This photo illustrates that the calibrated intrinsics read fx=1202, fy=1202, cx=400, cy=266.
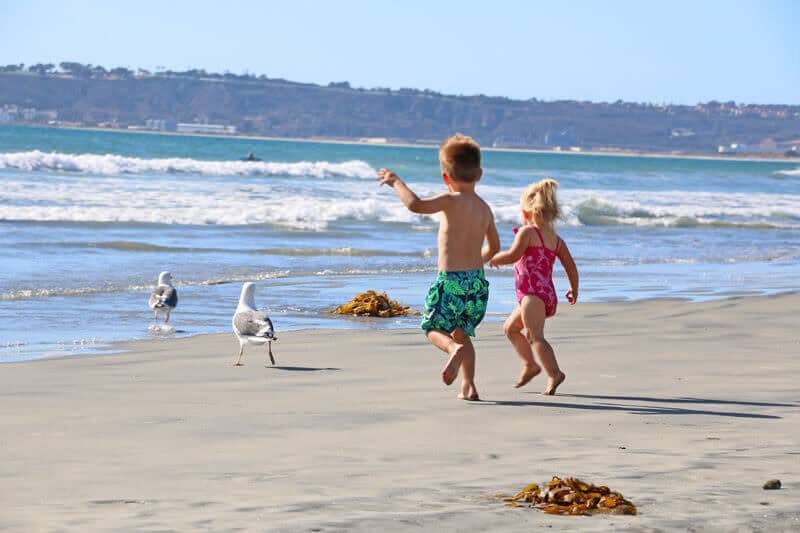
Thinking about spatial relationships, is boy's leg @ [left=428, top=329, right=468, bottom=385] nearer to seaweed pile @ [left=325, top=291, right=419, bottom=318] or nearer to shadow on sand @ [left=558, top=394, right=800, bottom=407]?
shadow on sand @ [left=558, top=394, right=800, bottom=407]

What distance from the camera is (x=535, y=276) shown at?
6383 mm

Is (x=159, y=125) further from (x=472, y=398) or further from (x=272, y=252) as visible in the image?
(x=472, y=398)

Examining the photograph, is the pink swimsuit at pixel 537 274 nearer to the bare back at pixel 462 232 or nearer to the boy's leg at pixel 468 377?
the bare back at pixel 462 232

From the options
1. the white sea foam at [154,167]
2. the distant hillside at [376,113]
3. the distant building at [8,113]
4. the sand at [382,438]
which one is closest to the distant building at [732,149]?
the distant hillside at [376,113]

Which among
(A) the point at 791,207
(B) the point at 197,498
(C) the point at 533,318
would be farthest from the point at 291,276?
(A) the point at 791,207

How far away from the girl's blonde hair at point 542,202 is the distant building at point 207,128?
114893 millimetres

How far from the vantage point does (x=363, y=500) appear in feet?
12.8

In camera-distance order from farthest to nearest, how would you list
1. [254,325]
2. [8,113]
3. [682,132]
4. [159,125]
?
[682,132] < [159,125] < [8,113] < [254,325]

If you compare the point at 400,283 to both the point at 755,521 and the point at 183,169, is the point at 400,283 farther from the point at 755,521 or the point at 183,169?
the point at 183,169

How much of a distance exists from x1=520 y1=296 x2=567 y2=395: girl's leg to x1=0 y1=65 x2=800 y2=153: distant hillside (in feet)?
383

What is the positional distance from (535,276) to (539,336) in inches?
12.8

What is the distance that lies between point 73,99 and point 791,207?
100171 mm

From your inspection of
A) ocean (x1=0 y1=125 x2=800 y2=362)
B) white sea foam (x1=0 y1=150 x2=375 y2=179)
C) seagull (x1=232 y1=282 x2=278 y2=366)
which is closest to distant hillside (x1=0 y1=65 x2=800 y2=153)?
white sea foam (x1=0 y1=150 x2=375 y2=179)

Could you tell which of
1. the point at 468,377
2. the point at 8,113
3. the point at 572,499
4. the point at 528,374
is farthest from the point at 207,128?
the point at 572,499
